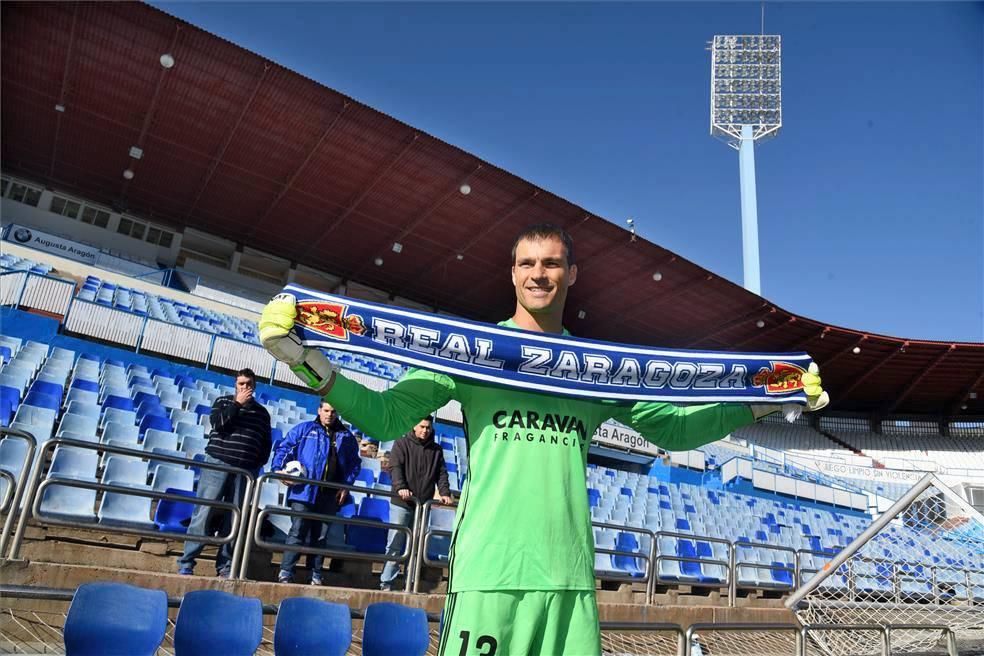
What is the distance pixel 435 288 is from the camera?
2994cm

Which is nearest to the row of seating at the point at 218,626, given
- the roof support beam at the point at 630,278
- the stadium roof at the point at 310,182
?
the stadium roof at the point at 310,182

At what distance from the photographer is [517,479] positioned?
215 cm

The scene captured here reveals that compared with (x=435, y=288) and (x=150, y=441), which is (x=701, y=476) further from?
(x=150, y=441)

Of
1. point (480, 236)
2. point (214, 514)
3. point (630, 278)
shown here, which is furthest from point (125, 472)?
point (630, 278)

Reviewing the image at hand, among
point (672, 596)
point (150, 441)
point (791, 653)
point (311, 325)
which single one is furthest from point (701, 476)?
point (311, 325)

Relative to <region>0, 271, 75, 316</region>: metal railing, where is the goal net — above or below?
below

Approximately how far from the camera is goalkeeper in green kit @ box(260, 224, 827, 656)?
199cm

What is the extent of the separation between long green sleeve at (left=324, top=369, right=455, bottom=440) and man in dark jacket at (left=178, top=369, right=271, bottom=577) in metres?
3.81

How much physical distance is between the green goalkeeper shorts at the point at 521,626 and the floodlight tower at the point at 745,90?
155 feet

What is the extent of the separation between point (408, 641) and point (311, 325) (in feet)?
9.20

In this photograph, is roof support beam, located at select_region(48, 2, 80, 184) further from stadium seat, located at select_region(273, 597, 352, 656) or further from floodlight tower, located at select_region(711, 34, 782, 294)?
floodlight tower, located at select_region(711, 34, 782, 294)

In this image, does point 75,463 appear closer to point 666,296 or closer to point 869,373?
→ point 666,296

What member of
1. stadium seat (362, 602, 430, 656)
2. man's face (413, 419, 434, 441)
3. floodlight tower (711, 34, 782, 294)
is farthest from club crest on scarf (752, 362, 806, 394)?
floodlight tower (711, 34, 782, 294)

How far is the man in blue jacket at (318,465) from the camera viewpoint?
6.17m
